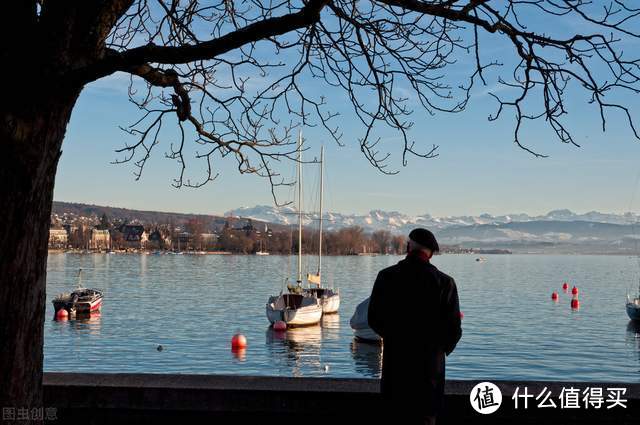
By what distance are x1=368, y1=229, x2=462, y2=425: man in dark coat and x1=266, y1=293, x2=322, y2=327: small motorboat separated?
4343cm

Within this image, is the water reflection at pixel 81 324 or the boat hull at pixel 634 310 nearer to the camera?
the water reflection at pixel 81 324

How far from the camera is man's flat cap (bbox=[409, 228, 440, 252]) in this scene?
5.43 m

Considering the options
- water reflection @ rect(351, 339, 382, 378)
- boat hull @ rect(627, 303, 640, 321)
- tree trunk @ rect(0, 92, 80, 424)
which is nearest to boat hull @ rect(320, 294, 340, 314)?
water reflection @ rect(351, 339, 382, 378)

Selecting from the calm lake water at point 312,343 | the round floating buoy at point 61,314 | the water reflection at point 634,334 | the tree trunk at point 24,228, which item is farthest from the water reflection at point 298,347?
the tree trunk at point 24,228

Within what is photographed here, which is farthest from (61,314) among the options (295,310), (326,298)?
(326,298)

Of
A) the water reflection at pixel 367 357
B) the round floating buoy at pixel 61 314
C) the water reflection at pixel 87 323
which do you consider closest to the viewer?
the water reflection at pixel 367 357

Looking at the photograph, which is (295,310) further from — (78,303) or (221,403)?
(221,403)

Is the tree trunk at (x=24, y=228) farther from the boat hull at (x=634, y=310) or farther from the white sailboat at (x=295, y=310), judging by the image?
the boat hull at (x=634, y=310)

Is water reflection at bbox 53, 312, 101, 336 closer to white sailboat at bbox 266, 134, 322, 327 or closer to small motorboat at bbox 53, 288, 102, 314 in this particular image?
small motorboat at bbox 53, 288, 102, 314

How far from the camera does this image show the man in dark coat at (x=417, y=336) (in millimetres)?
5270

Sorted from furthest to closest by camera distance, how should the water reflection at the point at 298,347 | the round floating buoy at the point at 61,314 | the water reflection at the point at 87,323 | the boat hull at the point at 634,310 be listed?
the round floating buoy at the point at 61,314 < the boat hull at the point at 634,310 < the water reflection at the point at 87,323 < the water reflection at the point at 298,347

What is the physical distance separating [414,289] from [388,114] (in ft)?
6.50

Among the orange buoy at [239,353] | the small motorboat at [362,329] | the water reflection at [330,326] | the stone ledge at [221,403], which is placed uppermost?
the stone ledge at [221,403]

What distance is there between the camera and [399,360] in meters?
5.31
